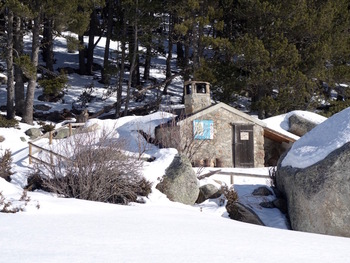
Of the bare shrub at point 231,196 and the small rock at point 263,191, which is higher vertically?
the small rock at point 263,191

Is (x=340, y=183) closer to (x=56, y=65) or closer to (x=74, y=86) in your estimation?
(x=74, y=86)

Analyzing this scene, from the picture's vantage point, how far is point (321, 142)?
14188 millimetres

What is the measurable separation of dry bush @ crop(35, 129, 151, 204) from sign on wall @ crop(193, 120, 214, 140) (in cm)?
877

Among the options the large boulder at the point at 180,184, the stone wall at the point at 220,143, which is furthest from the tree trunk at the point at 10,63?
the large boulder at the point at 180,184

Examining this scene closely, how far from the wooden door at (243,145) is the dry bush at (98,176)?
10763 millimetres

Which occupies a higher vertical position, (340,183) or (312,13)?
(312,13)

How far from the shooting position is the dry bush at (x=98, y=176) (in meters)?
13.6

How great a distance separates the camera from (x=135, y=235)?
773cm

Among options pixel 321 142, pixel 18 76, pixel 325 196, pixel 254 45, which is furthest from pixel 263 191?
pixel 18 76

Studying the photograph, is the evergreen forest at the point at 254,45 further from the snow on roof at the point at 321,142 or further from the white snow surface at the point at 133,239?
the white snow surface at the point at 133,239

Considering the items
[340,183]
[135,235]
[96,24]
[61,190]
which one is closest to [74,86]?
[96,24]

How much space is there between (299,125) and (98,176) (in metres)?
15.6

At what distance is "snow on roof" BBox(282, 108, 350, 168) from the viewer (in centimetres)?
1366

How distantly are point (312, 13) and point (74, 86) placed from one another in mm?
16491
